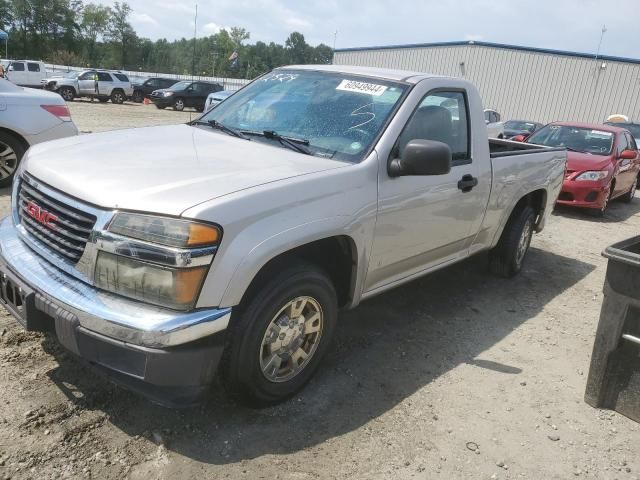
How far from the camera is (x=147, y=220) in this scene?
234 cm

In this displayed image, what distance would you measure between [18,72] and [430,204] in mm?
32874

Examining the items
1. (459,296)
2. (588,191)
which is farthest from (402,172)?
(588,191)

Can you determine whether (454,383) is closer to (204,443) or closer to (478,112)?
(204,443)

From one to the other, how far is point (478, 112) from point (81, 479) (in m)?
3.68

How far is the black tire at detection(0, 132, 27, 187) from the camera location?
6.70m

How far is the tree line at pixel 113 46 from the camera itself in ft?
223

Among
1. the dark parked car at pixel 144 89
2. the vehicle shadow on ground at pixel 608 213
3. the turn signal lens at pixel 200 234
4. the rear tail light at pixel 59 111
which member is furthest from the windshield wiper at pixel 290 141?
the dark parked car at pixel 144 89

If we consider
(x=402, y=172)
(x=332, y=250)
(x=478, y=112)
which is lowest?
(x=332, y=250)

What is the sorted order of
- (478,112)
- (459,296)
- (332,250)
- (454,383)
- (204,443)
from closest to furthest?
(204,443)
(332,250)
(454,383)
(478,112)
(459,296)

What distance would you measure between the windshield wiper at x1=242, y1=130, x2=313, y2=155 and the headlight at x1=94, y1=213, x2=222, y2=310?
1.11 m

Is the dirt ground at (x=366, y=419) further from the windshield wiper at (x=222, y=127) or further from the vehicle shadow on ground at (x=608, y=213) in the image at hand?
the vehicle shadow on ground at (x=608, y=213)

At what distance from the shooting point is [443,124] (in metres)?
3.96

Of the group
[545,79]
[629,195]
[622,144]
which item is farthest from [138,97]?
[622,144]

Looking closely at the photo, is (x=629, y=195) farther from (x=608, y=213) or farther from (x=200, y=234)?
(x=200, y=234)
